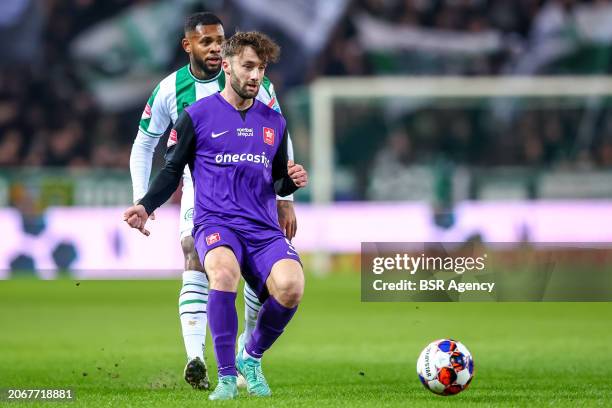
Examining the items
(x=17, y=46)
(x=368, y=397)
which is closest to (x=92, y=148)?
(x=17, y=46)

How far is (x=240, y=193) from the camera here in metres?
6.98

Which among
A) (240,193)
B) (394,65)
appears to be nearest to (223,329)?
(240,193)

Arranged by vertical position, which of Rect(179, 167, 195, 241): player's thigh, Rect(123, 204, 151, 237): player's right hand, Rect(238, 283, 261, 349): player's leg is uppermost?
Rect(123, 204, 151, 237): player's right hand

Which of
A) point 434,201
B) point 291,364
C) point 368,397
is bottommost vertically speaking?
point 434,201

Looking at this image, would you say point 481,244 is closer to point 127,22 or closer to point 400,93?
point 400,93

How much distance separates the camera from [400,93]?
22.1 m

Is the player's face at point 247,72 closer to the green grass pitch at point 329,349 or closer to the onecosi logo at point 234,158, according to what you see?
the onecosi logo at point 234,158

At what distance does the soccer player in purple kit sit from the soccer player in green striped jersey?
52 cm

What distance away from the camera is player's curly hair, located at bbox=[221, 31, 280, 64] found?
22.5 ft

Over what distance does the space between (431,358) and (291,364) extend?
8.64 feet

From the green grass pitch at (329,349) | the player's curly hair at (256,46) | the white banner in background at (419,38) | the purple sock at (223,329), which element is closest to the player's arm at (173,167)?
the player's curly hair at (256,46)

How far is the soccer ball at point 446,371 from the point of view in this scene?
22.8 ft

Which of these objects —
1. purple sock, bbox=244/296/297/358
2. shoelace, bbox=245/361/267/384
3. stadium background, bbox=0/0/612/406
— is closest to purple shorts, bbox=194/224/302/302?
purple sock, bbox=244/296/297/358

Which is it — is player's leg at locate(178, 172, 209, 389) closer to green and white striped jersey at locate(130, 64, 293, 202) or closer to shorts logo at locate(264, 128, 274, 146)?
green and white striped jersey at locate(130, 64, 293, 202)
